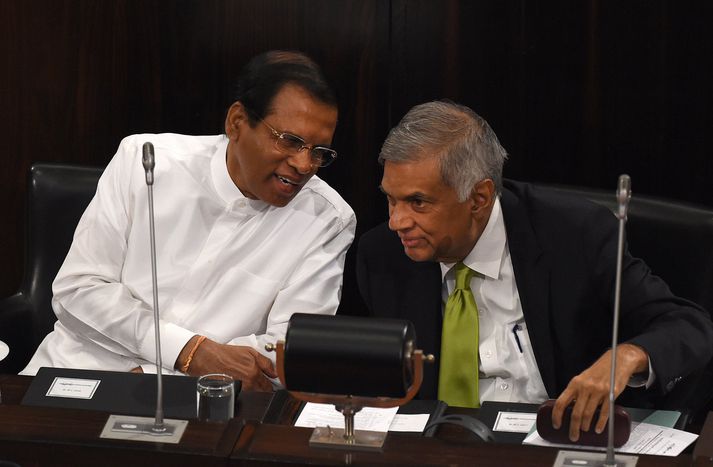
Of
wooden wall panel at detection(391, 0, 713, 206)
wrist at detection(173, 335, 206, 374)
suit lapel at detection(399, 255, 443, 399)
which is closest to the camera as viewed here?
suit lapel at detection(399, 255, 443, 399)

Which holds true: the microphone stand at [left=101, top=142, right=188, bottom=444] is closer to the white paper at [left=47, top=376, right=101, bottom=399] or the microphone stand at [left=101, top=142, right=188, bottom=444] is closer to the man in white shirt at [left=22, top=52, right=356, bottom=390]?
the white paper at [left=47, top=376, right=101, bottom=399]

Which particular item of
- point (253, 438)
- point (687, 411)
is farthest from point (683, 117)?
point (253, 438)

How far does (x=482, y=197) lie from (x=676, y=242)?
0.47 metres

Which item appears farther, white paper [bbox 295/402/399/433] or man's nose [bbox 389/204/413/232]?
man's nose [bbox 389/204/413/232]

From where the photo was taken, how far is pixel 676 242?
2.91m

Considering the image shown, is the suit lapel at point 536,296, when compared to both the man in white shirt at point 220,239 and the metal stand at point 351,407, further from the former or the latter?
the metal stand at point 351,407

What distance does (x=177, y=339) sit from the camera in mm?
2992

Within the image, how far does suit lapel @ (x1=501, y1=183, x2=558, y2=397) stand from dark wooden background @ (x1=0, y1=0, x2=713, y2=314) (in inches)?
38.1

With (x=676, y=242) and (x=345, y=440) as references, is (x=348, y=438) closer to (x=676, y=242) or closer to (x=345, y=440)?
(x=345, y=440)

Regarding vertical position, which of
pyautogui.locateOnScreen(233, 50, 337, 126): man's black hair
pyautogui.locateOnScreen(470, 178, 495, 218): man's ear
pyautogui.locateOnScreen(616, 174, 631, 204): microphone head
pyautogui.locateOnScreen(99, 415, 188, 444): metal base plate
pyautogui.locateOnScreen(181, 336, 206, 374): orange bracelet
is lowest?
pyautogui.locateOnScreen(181, 336, 206, 374): orange bracelet

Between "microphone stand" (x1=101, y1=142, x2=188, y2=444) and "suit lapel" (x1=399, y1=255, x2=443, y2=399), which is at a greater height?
"microphone stand" (x1=101, y1=142, x2=188, y2=444)

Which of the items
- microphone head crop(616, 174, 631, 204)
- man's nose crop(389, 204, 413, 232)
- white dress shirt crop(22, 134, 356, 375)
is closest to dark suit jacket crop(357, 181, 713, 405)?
man's nose crop(389, 204, 413, 232)

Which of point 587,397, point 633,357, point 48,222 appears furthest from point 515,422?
point 48,222

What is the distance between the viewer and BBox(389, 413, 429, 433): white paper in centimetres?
234
